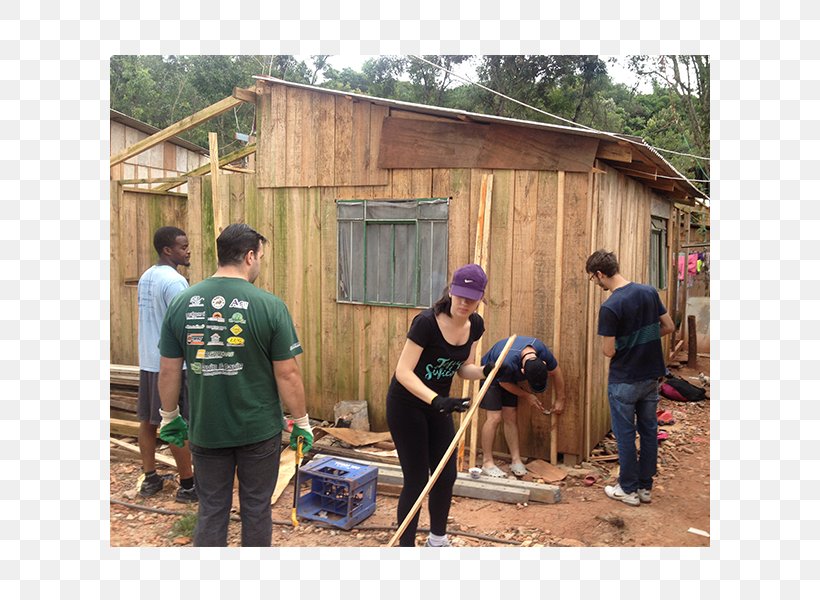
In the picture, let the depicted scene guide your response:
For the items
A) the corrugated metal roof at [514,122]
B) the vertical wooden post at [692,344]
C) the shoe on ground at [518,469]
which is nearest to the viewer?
the corrugated metal roof at [514,122]

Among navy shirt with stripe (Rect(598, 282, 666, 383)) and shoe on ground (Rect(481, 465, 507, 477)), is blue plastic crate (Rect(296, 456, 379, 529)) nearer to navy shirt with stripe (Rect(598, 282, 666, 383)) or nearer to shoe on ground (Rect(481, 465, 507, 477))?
shoe on ground (Rect(481, 465, 507, 477))

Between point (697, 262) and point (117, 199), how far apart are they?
1037 cm

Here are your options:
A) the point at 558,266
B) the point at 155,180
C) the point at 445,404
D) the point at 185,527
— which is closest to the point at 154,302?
the point at 185,527

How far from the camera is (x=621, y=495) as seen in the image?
4.97 meters

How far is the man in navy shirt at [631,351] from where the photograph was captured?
4.61m

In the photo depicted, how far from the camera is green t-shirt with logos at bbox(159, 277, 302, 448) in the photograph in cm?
285

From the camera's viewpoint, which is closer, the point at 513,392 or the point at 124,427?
the point at 513,392

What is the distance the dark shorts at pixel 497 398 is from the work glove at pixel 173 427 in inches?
110

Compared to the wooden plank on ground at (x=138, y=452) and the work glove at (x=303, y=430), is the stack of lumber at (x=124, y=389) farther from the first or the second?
the work glove at (x=303, y=430)

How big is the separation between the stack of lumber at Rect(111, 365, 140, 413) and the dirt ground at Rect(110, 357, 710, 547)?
4.19 feet

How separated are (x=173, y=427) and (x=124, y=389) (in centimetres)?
410

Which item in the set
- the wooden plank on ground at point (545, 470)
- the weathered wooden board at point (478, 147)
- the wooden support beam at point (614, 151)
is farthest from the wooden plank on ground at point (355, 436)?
the wooden support beam at point (614, 151)

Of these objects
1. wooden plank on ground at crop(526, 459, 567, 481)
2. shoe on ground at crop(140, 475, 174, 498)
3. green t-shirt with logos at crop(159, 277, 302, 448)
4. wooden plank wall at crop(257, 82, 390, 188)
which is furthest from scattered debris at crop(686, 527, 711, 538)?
shoe on ground at crop(140, 475, 174, 498)

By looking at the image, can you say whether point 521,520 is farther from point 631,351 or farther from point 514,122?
point 514,122
